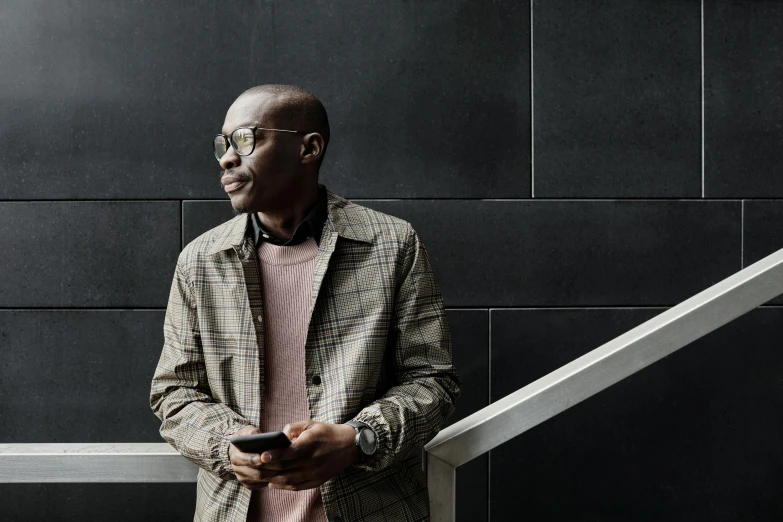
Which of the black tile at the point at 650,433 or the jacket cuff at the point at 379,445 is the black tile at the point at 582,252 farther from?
the jacket cuff at the point at 379,445

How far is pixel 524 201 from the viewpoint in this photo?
10.7 ft

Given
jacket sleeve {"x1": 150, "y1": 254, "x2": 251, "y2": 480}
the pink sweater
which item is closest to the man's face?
the pink sweater

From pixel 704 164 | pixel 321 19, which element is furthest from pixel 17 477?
pixel 704 164

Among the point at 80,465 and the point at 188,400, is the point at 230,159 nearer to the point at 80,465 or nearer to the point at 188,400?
the point at 188,400

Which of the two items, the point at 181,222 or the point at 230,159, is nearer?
the point at 230,159

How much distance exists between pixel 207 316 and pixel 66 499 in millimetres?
2006

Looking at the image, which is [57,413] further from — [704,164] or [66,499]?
[704,164]

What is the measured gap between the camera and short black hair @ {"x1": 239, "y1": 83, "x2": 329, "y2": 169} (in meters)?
1.88

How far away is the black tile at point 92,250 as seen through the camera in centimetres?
A: 320

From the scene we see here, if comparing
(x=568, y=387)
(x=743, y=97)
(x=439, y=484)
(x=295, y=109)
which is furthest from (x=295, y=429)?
(x=743, y=97)

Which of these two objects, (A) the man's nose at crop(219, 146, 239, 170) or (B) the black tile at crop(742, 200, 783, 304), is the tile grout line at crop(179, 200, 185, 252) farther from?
(B) the black tile at crop(742, 200, 783, 304)

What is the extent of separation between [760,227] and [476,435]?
7.40ft

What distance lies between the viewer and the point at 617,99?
10.7 feet

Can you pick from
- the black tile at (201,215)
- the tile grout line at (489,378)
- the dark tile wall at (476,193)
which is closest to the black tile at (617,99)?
the dark tile wall at (476,193)
